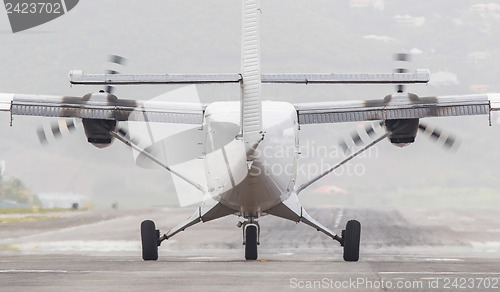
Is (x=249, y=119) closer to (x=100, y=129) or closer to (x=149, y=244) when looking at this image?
(x=149, y=244)

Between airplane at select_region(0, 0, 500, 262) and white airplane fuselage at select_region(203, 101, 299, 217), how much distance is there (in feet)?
0.09

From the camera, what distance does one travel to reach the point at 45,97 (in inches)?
1105

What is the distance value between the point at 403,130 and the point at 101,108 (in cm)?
859

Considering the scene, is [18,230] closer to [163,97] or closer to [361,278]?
[163,97]

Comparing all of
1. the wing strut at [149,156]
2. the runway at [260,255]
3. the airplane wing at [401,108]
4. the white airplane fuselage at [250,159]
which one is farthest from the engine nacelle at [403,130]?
the wing strut at [149,156]

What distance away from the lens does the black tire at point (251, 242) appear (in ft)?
87.9

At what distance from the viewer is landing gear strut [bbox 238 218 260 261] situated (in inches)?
1054

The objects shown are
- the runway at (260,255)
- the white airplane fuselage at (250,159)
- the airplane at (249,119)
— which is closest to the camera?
the runway at (260,255)

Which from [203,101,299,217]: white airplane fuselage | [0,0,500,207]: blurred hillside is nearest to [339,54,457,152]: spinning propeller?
[203,101,299,217]: white airplane fuselage

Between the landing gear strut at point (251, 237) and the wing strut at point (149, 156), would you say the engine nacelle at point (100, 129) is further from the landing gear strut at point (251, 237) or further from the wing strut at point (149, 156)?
the landing gear strut at point (251, 237)

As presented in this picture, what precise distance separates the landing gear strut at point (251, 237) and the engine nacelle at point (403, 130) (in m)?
5.19

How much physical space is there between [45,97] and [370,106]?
361 inches

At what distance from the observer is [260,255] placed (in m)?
32.4

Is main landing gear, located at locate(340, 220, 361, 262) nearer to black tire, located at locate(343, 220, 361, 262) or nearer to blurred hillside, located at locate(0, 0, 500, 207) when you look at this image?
black tire, located at locate(343, 220, 361, 262)
